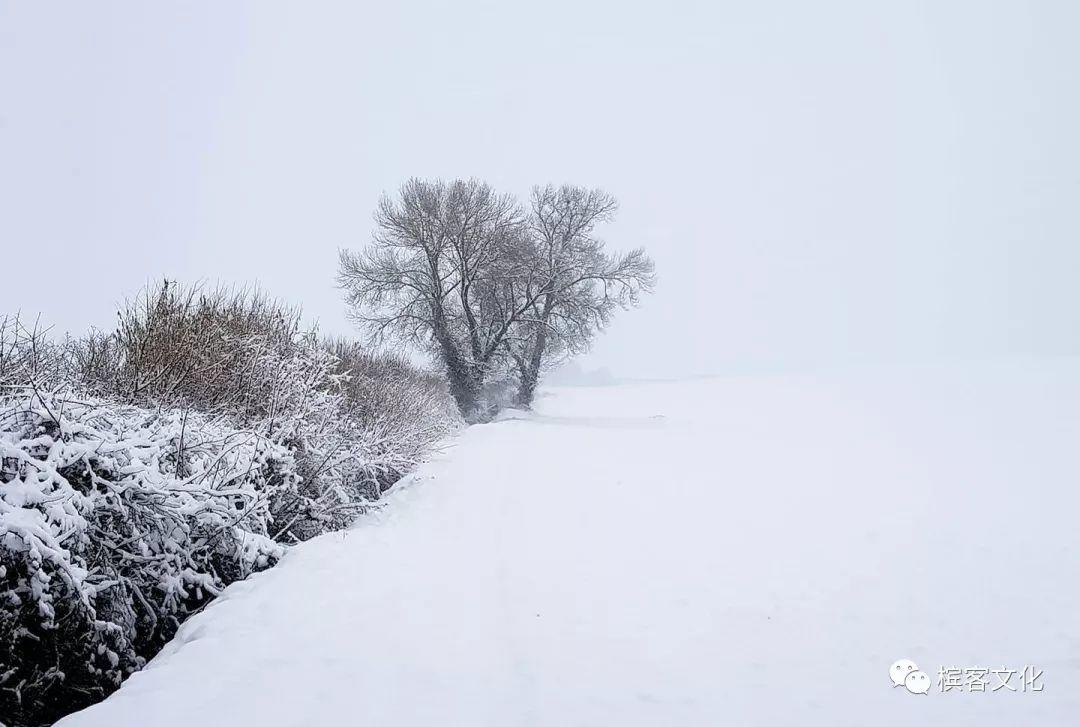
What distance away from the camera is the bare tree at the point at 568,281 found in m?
22.4

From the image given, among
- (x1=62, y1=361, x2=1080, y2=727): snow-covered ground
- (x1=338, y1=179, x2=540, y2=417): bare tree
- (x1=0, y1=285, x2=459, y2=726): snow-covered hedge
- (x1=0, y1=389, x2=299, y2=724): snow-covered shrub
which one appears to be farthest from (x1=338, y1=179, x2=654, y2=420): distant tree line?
(x1=0, y1=389, x2=299, y2=724): snow-covered shrub

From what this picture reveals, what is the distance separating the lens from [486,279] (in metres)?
21.1

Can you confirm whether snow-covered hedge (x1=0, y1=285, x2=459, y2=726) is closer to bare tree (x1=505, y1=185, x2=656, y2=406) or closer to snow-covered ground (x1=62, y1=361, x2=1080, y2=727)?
snow-covered ground (x1=62, y1=361, x2=1080, y2=727)

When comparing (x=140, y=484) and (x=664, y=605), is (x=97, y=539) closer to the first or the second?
(x=140, y=484)

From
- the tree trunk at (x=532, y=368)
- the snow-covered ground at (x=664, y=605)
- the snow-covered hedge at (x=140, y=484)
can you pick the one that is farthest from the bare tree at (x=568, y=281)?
the snow-covered hedge at (x=140, y=484)

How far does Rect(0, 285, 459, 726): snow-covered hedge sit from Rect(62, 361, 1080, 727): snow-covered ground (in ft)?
1.31

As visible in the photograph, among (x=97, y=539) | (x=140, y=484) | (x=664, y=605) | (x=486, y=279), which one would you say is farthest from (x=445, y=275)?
(x=97, y=539)

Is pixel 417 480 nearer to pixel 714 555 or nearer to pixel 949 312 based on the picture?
pixel 714 555

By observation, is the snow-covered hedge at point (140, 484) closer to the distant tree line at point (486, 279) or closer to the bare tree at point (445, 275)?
the bare tree at point (445, 275)

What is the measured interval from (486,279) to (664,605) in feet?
58.7

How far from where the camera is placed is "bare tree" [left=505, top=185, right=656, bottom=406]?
22.4m

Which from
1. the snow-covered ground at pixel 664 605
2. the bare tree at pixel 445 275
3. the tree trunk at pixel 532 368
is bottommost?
the snow-covered ground at pixel 664 605

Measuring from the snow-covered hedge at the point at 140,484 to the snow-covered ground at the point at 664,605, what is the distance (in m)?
0.40

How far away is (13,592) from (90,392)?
6.86 feet
